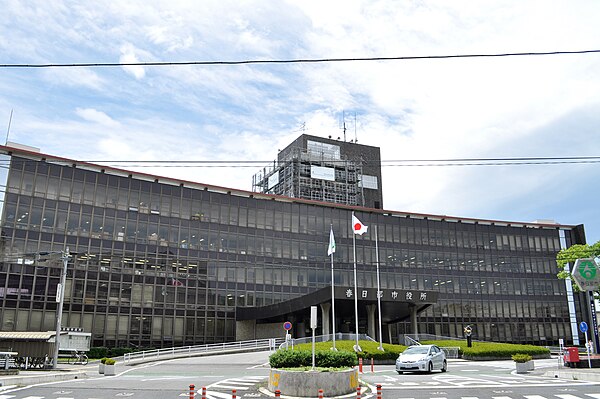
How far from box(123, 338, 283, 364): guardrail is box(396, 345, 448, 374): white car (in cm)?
2182

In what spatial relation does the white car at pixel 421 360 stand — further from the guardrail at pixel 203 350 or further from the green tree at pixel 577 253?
the green tree at pixel 577 253

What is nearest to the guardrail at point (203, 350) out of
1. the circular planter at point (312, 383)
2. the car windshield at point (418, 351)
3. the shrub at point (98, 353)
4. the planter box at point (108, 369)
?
the shrub at point (98, 353)

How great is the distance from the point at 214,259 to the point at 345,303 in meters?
15.2

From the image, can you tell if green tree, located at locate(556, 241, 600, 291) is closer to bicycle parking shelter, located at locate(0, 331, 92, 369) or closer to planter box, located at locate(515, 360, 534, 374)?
planter box, located at locate(515, 360, 534, 374)

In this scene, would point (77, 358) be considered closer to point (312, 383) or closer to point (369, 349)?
point (369, 349)

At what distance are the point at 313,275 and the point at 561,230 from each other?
131ft

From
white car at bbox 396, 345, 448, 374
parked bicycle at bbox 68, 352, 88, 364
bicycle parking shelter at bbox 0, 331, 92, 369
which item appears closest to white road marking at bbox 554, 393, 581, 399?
white car at bbox 396, 345, 448, 374

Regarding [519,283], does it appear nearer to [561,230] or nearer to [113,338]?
[561,230]

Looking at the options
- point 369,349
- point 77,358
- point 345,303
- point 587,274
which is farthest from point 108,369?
point 345,303

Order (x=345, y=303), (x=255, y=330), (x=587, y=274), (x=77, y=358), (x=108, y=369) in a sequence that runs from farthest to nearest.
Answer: (x=255, y=330), (x=345, y=303), (x=77, y=358), (x=108, y=369), (x=587, y=274)

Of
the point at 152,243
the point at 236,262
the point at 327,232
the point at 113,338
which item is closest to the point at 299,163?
the point at 327,232

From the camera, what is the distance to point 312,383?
1742cm

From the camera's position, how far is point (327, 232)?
213ft

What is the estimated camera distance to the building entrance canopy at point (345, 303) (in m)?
48.1
